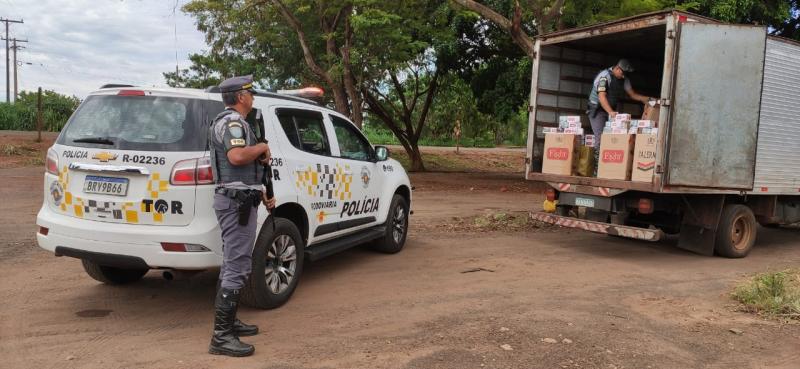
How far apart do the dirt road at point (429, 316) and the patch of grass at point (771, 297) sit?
0.56ft

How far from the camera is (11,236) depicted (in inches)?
299

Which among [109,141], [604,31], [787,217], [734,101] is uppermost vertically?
[604,31]

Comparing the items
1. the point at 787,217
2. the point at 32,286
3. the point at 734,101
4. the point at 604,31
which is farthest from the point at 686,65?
the point at 32,286

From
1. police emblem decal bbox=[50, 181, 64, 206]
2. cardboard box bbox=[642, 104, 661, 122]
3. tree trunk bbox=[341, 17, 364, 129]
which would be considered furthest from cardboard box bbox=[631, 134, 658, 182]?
tree trunk bbox=[341, 17, 364, 129]

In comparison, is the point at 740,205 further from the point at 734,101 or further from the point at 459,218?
the point at 459,218

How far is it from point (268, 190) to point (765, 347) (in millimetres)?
3673

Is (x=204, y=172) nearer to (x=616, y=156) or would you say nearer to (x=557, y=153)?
(x=616, y=156)

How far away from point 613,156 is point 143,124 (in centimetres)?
529

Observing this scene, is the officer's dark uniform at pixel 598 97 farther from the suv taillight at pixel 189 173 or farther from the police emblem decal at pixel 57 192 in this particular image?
the police emblem decal at pixel 57 192

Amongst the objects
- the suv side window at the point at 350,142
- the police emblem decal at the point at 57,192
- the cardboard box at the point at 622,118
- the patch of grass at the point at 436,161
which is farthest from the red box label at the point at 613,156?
the patch of grass at the point at 436,161

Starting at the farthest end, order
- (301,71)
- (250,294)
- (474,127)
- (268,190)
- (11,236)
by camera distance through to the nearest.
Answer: (474,127) → (301,71) → (11,236) → (250,294) → (268,190)

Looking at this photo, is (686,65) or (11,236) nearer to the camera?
(686,65)

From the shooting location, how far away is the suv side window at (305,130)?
5.25m

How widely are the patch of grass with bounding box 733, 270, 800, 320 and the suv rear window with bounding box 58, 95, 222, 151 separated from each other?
15.4 ft
